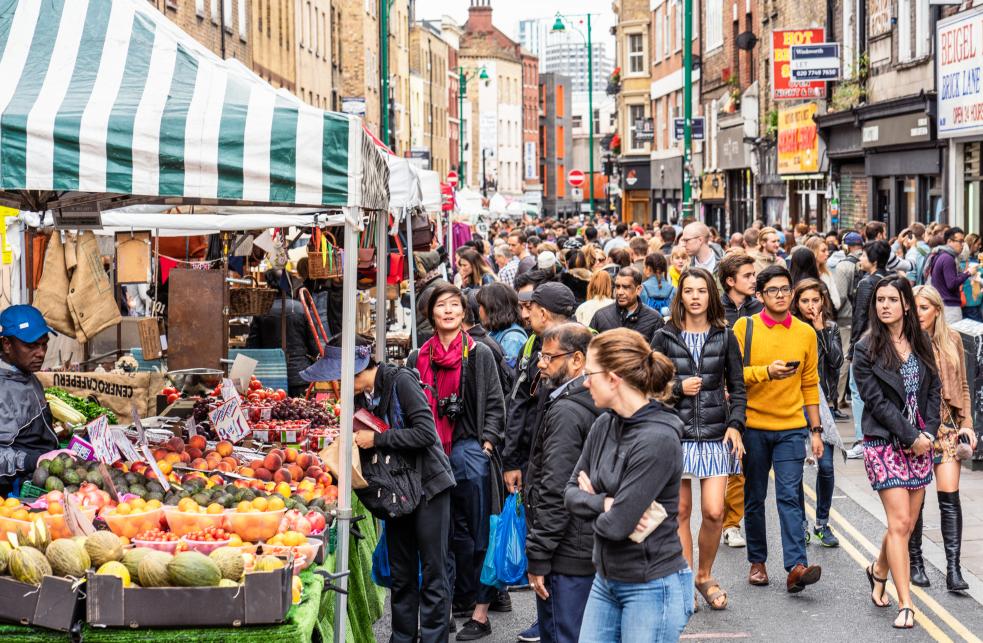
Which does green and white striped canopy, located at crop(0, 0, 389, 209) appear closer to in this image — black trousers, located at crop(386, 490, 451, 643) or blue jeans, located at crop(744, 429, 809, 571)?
black trousers, located at crop(386, 490, 451, 643)

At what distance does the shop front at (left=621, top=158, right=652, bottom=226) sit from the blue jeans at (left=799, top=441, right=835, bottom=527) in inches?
2000

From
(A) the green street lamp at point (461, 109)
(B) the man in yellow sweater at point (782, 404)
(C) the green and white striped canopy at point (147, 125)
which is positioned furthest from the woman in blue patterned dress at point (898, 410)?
(A) the green street lamp at point (461, 109)

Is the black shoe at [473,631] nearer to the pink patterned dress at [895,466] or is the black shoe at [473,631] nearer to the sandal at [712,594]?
the sandal at [712,594]

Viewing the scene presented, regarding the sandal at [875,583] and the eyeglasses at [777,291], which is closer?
the sandal at [875,583]

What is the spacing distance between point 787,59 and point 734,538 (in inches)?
815

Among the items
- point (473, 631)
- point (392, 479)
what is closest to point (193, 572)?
point (392, 479)

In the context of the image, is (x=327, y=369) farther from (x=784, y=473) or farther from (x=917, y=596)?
(x=917, y=596)

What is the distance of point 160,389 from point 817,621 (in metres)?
4.95

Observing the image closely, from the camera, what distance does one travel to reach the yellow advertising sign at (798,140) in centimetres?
3100

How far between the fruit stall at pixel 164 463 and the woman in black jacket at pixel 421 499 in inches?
13.2

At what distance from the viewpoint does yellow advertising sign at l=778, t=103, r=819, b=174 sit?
102 feet

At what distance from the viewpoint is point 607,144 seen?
7831 cm

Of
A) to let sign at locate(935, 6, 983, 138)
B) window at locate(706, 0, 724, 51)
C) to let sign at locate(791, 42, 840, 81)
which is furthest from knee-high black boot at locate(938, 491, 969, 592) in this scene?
window at locate(706, 0, 724, 51)

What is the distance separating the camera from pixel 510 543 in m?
Result: 7.51
